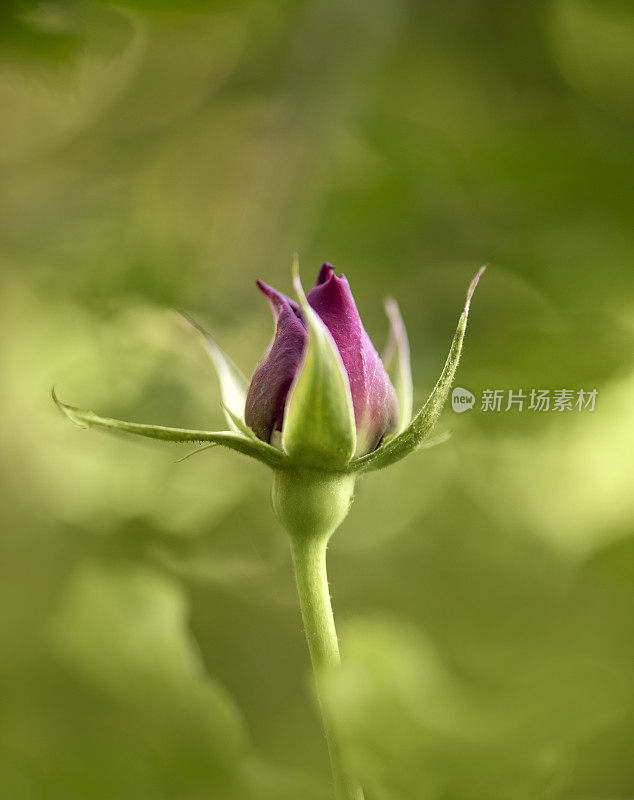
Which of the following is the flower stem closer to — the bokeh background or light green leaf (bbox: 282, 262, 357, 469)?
light green leaf (bbox: 282, 262, 357, 469)

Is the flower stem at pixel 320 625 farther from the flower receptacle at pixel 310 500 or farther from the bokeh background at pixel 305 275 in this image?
the bokeh background at pixel 305 275

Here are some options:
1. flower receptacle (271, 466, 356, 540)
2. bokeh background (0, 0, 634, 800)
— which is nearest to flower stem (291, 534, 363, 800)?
flower receptacle (271, 466, 356, 540)

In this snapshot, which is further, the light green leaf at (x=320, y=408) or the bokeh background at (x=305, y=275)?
the bokeh background at (x=305, y=275)

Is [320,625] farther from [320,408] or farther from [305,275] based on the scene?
[305,275]

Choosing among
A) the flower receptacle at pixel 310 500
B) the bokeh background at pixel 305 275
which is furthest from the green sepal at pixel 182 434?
the bokeh background at pixel 305 275

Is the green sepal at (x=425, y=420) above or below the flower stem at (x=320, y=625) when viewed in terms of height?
above
